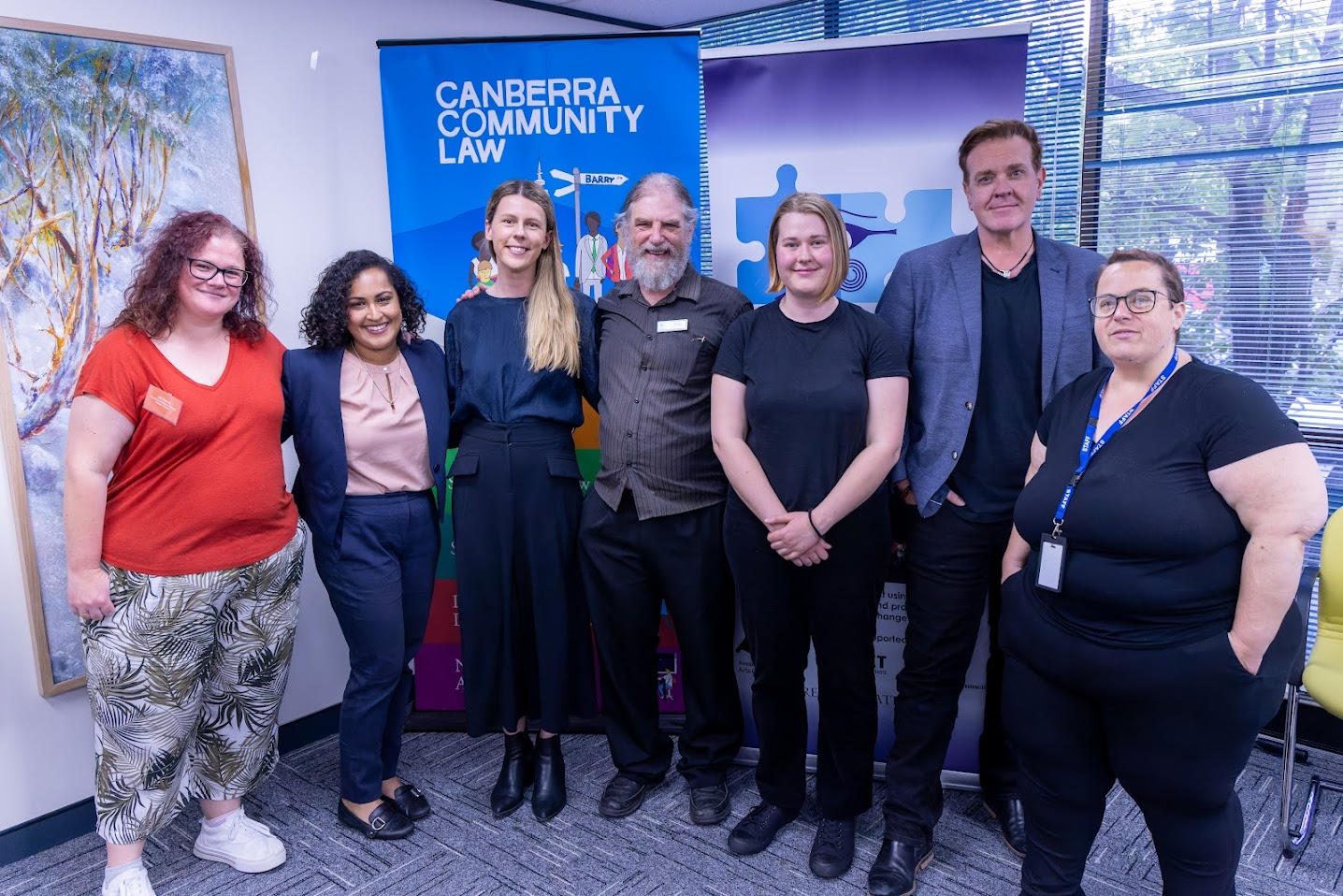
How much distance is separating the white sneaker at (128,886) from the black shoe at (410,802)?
1.98 ft

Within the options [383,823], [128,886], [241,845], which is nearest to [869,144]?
[383,823]

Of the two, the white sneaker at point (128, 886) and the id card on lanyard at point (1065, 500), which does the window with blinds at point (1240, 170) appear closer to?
the id card on lanyard at point (1065, 500)

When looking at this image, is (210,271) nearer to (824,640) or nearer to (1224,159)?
(824,640)

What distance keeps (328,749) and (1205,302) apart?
3.35 meters

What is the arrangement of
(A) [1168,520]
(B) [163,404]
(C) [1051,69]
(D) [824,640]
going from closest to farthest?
1. (A) [1168,520]
2. (B) [163,404]
3. (D) [824,640]
4. (C) [1051,69]

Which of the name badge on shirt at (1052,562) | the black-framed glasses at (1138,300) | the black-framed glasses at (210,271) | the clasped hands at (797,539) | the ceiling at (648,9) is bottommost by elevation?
the clasped hands at (797,539)

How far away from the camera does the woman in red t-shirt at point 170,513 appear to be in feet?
6.41

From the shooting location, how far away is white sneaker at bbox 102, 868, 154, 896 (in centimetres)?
215

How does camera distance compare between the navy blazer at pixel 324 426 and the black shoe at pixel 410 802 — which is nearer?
the navy blazer at pixel 324 426

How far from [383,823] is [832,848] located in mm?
1246

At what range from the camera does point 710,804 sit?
2.47 m

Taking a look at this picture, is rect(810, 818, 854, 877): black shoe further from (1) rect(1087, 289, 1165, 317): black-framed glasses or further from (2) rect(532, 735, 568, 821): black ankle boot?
(1) rect(1087, 289, 1165, 317): black-framed glasses

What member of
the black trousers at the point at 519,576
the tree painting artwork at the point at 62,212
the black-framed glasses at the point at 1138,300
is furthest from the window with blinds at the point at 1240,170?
the tree painting artwork at the point at 62,212

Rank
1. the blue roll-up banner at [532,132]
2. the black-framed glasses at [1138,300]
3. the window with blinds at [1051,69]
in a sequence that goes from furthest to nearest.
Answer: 1. the window with blinds at [1051,69]
2. the blue roll-up banner at [532,132]
3. the black-framed glasses at [1138,300]
